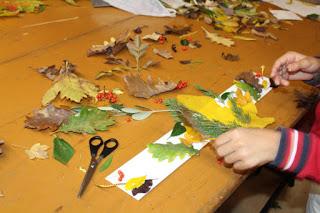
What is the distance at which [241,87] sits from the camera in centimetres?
97

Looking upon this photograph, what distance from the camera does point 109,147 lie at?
0.74 meters

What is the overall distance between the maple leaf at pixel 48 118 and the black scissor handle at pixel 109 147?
10 centimetres

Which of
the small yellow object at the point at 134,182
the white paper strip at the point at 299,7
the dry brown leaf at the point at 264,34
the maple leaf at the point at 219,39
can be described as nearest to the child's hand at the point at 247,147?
the small yellow object at the point at 134,182

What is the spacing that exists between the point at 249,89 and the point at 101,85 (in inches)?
14.1

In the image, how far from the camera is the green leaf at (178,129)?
2.59 ft

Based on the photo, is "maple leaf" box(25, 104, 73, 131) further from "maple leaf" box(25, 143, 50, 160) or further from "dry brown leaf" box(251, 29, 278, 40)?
"dry brown leaf" box(251, 29, 278, 40)

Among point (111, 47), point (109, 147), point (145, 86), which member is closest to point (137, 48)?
point (111, 47)

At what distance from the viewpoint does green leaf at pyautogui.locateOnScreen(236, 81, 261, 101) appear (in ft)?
3.11

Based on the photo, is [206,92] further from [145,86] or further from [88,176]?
[88,176]

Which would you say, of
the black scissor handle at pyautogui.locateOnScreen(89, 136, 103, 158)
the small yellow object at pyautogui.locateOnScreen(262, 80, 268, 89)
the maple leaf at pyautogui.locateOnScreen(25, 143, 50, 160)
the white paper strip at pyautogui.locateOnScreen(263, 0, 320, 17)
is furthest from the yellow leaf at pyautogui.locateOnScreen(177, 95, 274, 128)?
the white paper strip at pyautogui.locateOnScreen(263, 0, 320, 17)

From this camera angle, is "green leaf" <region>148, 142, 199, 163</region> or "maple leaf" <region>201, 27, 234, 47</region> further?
"maple leaf" <region>201, 27, 234, 47</region>

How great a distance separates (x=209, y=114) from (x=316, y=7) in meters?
0.99

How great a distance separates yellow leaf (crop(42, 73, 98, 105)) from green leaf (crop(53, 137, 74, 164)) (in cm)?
13

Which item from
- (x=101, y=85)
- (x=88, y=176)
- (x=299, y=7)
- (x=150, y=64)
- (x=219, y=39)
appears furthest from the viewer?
(x=299, y=7)
